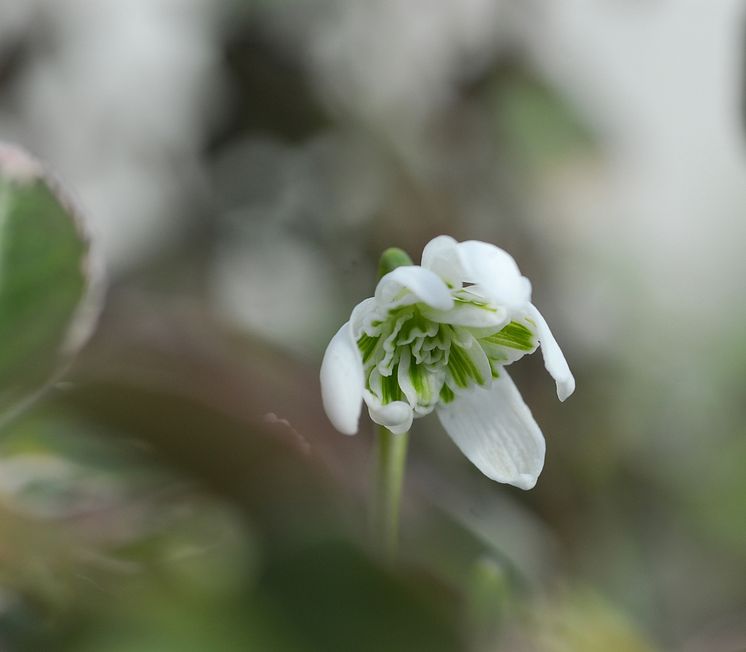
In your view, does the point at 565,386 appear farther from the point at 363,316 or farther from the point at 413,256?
the point at 413,256

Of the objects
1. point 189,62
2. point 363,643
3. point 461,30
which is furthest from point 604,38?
point 363,643

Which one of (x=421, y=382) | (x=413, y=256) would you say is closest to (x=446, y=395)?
(x=421, y=382)

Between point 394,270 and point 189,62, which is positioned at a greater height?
point 189,62

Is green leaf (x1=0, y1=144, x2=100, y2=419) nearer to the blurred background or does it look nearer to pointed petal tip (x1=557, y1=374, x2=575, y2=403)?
the blurred background

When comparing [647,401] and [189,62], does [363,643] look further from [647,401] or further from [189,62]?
[189,62]

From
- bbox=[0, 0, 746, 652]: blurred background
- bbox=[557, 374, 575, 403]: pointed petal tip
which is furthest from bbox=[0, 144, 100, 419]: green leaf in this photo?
bbox=[557, 374, 575, 403]: pointed petal tip

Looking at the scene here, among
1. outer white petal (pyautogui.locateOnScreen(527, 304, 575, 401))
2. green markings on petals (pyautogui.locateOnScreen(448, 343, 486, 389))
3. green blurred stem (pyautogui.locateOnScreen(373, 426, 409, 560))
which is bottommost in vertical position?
green blurred stem (pyautogui.locateOnScreen(373, 426, 409, 560))

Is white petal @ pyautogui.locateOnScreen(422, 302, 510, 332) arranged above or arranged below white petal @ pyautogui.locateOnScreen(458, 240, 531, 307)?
above
